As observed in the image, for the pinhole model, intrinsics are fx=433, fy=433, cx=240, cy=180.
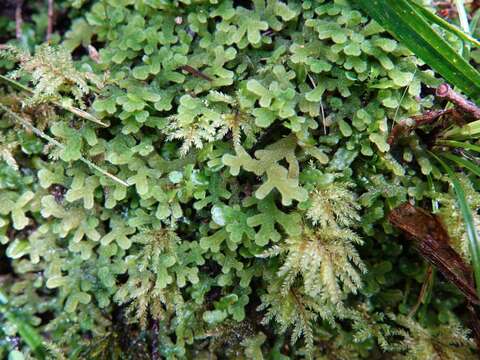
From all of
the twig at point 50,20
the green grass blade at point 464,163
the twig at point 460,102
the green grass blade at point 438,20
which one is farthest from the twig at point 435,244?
the twig at point 50,20

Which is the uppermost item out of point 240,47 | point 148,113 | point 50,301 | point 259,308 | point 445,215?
point 240,47

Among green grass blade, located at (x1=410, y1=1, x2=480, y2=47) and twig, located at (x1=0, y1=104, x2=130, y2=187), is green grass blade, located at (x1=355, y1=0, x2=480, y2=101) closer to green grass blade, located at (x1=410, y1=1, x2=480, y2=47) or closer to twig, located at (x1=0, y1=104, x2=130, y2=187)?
green grass blade, located at (x1=410, y1=1, x2=480, y2=47)

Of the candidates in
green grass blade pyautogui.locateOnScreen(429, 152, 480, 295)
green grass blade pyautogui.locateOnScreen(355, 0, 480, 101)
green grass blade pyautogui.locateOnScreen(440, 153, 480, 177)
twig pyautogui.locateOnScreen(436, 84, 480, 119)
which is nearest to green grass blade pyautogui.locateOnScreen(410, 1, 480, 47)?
green grass blade pyautogui.locateOnScreen(355, 0, 480, 101)

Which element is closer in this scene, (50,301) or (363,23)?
(363,23)

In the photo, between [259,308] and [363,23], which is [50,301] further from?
[363,23]

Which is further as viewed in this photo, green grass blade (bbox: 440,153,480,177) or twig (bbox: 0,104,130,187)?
twig (bbox: 0,104,130,187)

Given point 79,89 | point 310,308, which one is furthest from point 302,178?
point 79,89

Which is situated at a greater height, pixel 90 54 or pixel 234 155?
pixel 90 54
